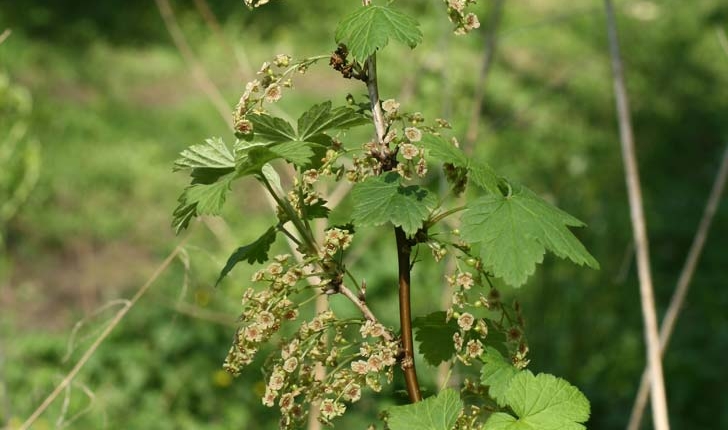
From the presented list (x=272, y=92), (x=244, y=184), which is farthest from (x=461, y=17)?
(x=244, y=184)

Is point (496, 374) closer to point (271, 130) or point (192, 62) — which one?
point (271, 130)

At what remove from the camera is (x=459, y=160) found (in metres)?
1.00

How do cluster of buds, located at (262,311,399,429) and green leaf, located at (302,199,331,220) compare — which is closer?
cluster of buds, located at (262,311,399,429)

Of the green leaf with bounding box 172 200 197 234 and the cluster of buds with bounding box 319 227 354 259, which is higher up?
the green leaf with bounding box 172 200 197 234

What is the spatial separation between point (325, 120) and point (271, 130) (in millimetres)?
58

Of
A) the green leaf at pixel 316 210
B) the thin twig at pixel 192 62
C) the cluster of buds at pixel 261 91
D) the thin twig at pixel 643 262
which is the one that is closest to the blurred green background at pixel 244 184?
the thin twig at pixel 192 62

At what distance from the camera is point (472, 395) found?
3.61 ft

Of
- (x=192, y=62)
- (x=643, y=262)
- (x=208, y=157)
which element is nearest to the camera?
(x=208, y=157)

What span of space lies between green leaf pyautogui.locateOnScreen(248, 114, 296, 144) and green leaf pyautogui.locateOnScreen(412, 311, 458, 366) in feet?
0.83

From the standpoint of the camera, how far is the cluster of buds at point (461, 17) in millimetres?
1002

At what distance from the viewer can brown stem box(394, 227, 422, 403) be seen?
1.02 meters

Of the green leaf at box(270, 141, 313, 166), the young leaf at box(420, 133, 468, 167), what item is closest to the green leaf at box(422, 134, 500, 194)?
the young leaf at box(420, 133, 468, 167)

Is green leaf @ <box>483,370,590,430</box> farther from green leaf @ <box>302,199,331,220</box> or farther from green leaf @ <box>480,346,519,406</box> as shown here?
green leaf @ <box>302,199,331,220</box>

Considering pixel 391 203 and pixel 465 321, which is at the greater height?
pixel 391 203
